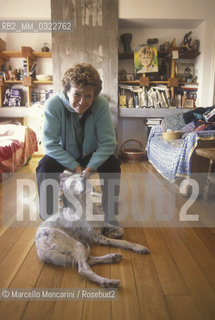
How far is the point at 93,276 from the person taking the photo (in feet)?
3.52

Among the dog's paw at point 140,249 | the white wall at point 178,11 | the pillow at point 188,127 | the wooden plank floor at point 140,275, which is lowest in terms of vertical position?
the wooden plank floor at point 140,275

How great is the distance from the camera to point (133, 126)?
445cm

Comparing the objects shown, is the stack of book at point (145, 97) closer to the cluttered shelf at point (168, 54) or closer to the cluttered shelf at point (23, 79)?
the cluttered shelf at point (168, 54)

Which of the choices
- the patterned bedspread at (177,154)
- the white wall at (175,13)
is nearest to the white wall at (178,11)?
the white wall at (175,13)

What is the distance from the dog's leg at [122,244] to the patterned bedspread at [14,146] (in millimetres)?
1804

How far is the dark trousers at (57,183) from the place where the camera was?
62.3 inches

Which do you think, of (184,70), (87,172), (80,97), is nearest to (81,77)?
(80,97)

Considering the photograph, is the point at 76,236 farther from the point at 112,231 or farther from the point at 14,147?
the point at 14,147

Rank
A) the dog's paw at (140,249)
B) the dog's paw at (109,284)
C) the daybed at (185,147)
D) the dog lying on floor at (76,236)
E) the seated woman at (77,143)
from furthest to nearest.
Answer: the daybed at (185,147)
the seated woman at (77,143)
the dog's paw at (140,249)
the dog lying on floor at (76,236)
the dog's paw at (109,284)

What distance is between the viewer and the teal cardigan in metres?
1.57

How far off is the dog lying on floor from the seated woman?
→ 191 mm

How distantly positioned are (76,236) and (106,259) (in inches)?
8.4

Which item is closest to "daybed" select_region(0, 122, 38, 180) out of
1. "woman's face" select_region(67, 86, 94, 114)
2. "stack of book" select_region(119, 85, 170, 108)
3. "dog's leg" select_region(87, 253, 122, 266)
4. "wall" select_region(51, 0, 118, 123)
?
"wall" select_region(51, 0, 118, 123)

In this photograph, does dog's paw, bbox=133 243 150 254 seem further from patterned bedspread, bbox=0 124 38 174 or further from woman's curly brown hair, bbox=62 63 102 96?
patterned bedspread, bbox=0 124 38 174
